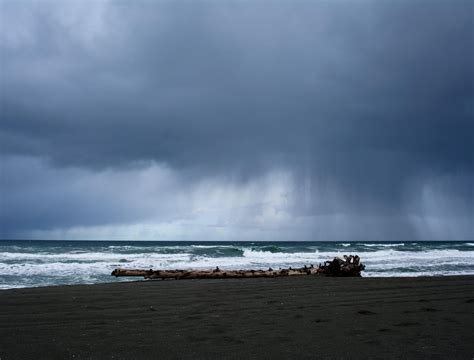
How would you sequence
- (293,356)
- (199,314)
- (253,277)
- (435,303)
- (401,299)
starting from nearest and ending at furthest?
1. (293,356)
2. (199,314)
3. (435,303)
4. (401,299)
5. (253,277)

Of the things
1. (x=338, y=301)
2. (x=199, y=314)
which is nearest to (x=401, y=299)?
(x=338, y=301)

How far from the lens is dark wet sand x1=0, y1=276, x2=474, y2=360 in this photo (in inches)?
168

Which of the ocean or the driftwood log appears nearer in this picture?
the driftwood log

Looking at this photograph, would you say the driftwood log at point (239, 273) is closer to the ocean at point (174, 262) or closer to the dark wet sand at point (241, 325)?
the ocean at point (174, 262)

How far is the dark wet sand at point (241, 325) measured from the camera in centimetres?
426

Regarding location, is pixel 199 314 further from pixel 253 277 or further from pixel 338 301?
pixel 253 277

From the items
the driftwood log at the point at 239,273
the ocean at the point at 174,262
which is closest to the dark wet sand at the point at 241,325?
the driftwood log at the point at 239,273

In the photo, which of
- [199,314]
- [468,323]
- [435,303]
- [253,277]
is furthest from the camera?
[253,277]

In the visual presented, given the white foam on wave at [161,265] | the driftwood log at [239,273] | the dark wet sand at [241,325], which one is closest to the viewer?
the dark wet sand at [241,325]

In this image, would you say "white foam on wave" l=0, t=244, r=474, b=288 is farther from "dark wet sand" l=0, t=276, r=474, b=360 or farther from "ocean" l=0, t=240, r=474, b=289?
"dark wet sand" l=0, t=276, r=474, b=360

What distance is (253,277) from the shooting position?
48.8 feet

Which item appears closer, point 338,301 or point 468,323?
point 468,323

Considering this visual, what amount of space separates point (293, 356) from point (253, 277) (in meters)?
11.0

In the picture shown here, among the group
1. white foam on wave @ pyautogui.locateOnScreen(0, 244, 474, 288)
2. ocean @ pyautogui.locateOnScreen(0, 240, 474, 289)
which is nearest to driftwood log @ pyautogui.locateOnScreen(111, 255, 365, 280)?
ocean @ pyautogui.locateOnScreen(0, 240, 474, 289)
